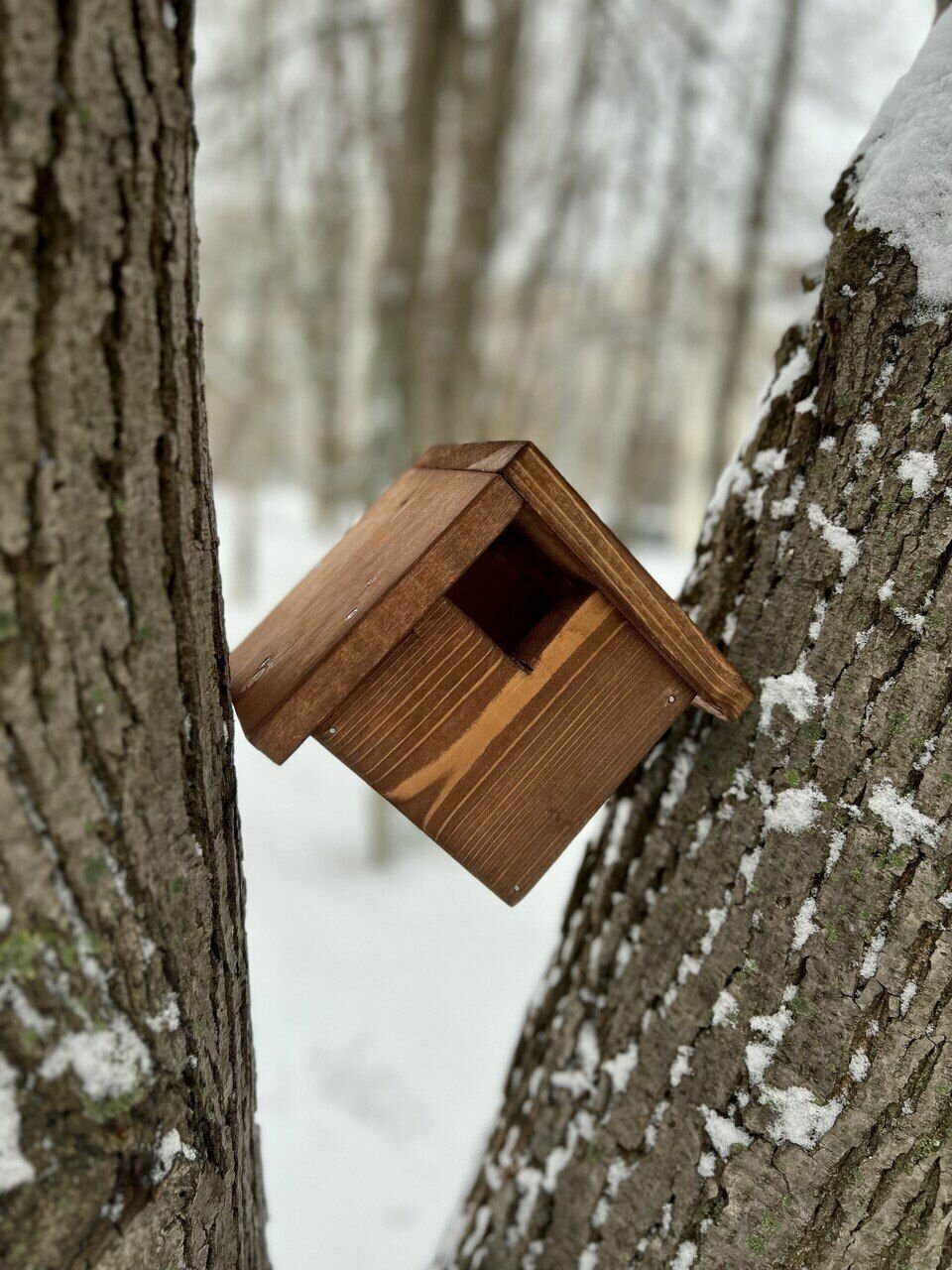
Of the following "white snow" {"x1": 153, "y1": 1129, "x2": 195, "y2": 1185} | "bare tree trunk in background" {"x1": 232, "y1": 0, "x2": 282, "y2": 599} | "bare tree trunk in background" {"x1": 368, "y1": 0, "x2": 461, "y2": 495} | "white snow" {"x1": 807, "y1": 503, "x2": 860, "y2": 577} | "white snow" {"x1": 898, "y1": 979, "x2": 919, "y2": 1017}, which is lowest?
"white snow" {"x1": 153, "y1": 1129, "x2": 195, "y2": 1185}

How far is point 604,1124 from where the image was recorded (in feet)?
4.46

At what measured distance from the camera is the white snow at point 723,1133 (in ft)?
3.93

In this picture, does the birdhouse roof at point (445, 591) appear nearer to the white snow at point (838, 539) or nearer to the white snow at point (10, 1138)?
the white snow at point (838, 539)

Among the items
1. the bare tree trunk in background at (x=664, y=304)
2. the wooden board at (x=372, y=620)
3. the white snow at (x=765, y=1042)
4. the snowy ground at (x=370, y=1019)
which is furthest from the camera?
the bare tree trunk in background at (x=664, y=304)

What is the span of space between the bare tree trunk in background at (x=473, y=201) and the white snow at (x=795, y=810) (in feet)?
15.2

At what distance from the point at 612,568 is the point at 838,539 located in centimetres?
32

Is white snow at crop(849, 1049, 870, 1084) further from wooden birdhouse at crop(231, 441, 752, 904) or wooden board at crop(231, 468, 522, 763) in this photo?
wooden board at crop(231, 468, 522, 763)

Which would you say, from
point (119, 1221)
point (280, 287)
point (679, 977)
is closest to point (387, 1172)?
point (679, 977)

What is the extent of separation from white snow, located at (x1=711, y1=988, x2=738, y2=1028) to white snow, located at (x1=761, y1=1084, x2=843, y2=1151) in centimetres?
9

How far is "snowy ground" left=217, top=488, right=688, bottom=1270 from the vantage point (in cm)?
290

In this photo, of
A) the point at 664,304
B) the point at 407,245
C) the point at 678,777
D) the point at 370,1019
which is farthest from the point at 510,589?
the point at 664,304

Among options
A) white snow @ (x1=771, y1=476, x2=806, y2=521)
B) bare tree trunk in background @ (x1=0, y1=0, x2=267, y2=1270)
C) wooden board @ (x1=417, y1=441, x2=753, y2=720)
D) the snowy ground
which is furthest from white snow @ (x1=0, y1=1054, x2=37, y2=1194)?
the snowy ground

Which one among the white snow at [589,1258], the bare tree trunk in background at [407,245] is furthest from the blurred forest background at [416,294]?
the white snow at [589,1258]

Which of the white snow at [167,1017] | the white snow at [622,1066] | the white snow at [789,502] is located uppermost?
the white snow at [789,502]
